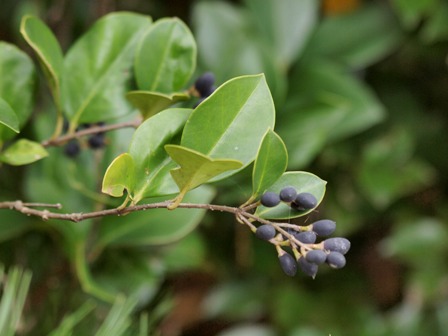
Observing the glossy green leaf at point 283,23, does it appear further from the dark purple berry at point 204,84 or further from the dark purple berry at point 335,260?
the dark purple berry at point 335,260

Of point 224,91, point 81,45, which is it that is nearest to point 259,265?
point 81,45

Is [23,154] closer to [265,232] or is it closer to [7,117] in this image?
[7,117]

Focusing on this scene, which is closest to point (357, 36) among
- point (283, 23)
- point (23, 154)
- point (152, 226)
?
point (283, 23)

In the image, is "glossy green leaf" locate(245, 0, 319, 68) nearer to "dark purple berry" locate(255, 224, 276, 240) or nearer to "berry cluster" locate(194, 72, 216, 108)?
"berry cluster" locate(194, 72, 216, 108)

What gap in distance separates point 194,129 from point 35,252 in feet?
1.78

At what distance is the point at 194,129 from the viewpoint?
38cm

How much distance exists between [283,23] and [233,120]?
2.23 ft

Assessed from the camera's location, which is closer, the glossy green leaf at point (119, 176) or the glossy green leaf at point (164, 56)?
the glossy green leaf at point (119, 176)

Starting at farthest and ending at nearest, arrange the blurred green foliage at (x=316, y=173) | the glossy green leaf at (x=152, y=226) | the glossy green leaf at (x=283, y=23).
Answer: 1. the glossy green leaf at (x=283, y=23)
2. the blurred green foliage at (x=316, y=173)
3. the glossy green leaf at (x=152, y=226)

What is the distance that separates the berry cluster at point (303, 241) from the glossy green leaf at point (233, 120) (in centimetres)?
3

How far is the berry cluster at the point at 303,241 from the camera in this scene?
36 cm

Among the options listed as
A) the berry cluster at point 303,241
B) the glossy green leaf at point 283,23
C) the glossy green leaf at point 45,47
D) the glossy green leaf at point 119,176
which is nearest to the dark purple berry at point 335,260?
the berry cluster at point 303,241

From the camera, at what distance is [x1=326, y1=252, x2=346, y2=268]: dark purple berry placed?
0.36 meters

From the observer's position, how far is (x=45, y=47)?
469 mm
